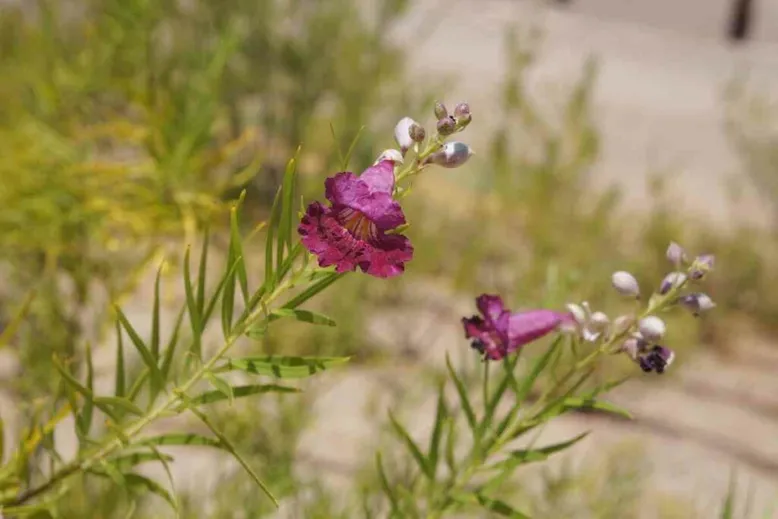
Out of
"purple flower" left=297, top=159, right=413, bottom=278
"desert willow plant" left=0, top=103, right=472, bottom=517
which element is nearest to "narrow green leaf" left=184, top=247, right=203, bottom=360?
"desert willow plant" left=0, top=103, right=472, bottom=517

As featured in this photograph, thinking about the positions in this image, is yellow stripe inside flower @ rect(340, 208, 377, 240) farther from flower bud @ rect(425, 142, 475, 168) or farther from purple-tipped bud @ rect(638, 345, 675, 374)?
purple-tipped bud @ rect(638, 345, 675, 374)

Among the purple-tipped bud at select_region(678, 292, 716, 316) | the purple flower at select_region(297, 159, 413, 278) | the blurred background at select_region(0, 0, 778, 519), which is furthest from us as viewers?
the blurred background at select_region(0, 0, 778, 519)

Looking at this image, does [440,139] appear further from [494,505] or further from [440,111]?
[494,505]

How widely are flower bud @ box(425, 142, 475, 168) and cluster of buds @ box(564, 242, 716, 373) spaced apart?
140 millimetres

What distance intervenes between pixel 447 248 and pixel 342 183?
329 cm

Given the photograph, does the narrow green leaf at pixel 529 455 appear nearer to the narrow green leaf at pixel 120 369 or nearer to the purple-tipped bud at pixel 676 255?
the purple-tipped bud at pixel 676 255

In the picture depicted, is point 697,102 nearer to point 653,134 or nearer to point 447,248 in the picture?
point 653,134

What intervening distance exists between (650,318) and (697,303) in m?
0.04

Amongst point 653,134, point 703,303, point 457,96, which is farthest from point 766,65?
point 703,303

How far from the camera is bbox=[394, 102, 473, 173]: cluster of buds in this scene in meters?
0.58

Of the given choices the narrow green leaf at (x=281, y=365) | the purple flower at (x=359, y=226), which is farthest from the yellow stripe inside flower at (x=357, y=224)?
the narrow green leaf at (x=281, y=365)

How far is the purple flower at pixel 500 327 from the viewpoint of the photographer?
2.33 ft

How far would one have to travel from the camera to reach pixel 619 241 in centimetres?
391

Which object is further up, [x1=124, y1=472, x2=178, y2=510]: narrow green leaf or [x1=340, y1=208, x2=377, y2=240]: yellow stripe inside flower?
[x1=340, y1=208, x2=377, y2=240]: yellow stripe inside flower
